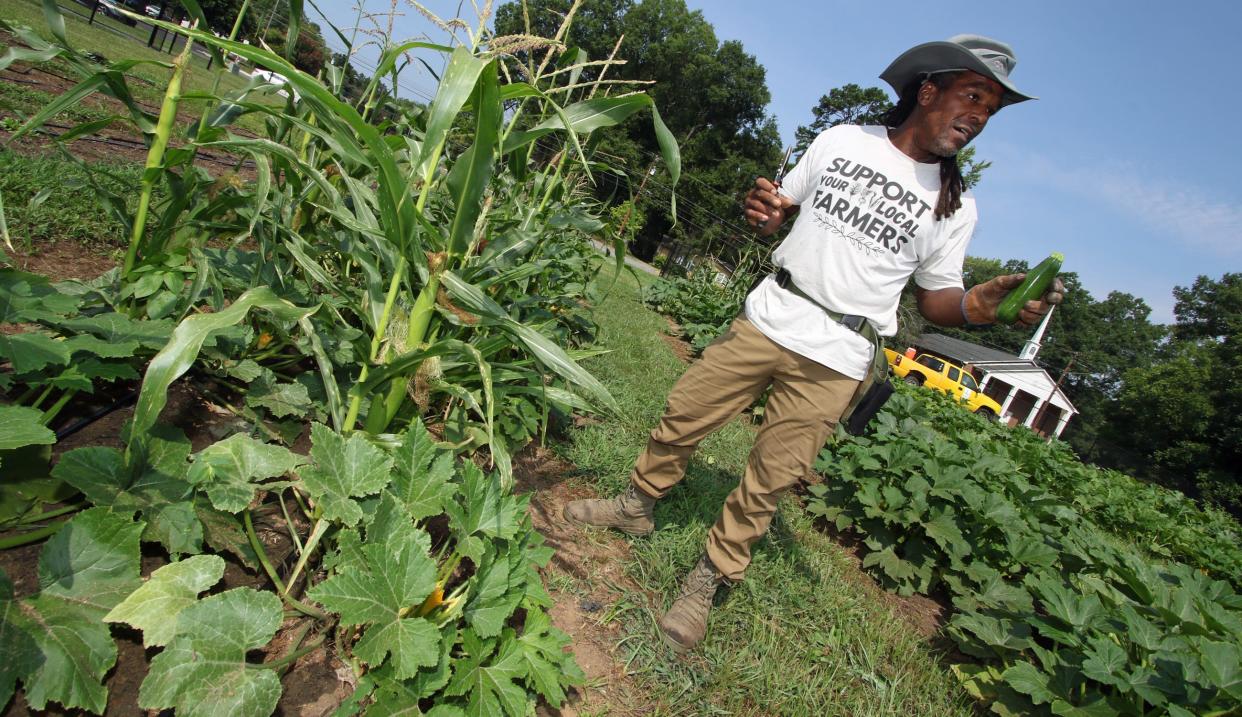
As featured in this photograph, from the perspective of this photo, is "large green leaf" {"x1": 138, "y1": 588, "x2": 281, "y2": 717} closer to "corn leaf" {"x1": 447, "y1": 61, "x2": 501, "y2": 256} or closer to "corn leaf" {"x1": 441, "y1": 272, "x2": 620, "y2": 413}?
"corn leaf" {"x1": 441, "y1": 272, "x2": 620, "y2": 413}

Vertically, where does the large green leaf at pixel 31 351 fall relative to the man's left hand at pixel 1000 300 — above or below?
below

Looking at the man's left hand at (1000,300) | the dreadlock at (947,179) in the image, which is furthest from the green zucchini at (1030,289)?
the dreadlock at (947,179)

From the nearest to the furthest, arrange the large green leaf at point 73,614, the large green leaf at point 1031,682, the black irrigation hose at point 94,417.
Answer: the large green leaf at point 73,614 < the black irrigation hose at point 94,417 < the large green leaf at point 1031,682

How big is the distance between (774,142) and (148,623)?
36.9 meters

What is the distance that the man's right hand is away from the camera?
6.28 ft

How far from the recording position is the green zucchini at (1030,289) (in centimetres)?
166

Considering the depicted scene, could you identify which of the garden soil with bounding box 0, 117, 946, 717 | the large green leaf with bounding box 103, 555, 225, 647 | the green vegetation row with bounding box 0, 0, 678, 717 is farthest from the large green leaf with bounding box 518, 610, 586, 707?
the large green leaf with bounding box 103, 555, 225, 647

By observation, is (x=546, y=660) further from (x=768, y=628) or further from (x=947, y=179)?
(x=947, y=179)

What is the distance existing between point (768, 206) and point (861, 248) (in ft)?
1.16

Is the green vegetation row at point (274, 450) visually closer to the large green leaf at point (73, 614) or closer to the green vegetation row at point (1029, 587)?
the large green leaf at point (73, 614)

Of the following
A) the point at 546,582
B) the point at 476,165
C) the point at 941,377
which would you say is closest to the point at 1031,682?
the point at 546,582

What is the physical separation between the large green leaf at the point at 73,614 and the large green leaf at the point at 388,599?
0.30 metres

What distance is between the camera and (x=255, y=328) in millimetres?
1680

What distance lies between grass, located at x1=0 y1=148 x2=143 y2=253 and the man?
2127mm
